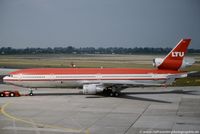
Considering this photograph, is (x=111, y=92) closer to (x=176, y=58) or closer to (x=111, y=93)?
(x=111, y=93)

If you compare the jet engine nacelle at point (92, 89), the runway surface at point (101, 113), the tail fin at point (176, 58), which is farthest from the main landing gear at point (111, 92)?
the tail fin at point (176, 58)

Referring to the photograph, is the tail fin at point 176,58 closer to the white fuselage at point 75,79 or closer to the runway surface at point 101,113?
the white fuselage at point 75,79

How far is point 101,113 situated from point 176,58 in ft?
60.2

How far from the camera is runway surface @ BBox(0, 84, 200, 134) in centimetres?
2467

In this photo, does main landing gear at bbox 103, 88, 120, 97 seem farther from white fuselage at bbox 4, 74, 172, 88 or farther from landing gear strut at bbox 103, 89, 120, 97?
white fuselage at bbox 4, 74, 172, 88

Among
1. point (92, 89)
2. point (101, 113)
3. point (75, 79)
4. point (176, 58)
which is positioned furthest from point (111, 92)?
point (101, 113)

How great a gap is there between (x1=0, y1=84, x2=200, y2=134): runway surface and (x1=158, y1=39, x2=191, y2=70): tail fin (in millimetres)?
3910

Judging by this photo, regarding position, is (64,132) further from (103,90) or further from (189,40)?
(189,40)

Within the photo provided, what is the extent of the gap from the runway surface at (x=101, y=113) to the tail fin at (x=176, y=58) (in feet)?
12.8

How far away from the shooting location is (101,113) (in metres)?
30.8

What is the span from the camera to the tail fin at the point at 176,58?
145ft

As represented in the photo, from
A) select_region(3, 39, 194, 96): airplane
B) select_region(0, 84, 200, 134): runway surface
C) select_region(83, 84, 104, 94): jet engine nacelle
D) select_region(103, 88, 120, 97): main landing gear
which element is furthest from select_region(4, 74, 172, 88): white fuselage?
select_region(0, 84, 200, 134): runway surface

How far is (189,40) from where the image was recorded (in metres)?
44.8

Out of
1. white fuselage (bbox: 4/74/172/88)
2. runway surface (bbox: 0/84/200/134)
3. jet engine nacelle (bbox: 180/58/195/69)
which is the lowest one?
runway surface (bbox: 0/84/200/134)
